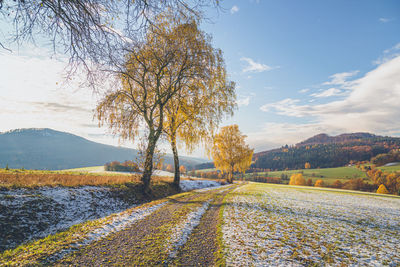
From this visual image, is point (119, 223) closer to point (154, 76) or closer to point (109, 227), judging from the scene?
point (109, 227)

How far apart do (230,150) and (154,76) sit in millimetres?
29943

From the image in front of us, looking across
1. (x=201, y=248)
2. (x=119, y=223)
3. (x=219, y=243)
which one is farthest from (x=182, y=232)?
(x=119, y=223)

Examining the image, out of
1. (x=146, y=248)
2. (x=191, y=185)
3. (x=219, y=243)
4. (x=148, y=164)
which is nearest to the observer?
(x=146, y=248)

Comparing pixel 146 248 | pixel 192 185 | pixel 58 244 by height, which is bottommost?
pixel 192 185

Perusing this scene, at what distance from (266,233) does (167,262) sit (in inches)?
166

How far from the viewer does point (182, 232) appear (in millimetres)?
6410

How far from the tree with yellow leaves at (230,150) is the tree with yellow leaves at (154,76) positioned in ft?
86.3

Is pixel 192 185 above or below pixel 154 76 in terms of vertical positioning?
below

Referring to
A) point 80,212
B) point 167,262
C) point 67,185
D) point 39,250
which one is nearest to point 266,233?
point 167,262

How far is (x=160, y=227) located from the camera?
6770 millimetres

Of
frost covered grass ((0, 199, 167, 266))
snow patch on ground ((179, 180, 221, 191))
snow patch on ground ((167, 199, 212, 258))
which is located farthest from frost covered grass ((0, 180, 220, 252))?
Answer: snow patch on ground ((179, 180, 221, 191))

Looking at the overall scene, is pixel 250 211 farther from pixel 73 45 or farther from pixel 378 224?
pixel 73 45

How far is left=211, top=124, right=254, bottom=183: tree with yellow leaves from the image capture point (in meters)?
40.6

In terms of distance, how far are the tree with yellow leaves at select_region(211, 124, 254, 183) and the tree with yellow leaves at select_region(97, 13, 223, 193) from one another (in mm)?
26318
